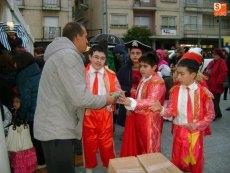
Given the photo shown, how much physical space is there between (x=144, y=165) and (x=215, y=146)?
3.75 meters

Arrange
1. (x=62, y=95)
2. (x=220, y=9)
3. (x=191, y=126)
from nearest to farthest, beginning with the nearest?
(x=62, y=95), (x=191, y=126), (x=220, y=9)

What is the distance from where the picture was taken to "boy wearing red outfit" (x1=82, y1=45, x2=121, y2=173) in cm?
431

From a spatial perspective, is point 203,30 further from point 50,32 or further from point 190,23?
point 50,32

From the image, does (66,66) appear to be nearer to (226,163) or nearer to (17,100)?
(17,100)

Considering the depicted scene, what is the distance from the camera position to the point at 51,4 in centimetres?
3522

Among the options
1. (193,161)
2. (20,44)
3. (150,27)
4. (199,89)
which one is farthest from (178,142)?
(150,27)

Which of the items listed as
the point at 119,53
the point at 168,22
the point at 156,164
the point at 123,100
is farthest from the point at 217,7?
the point at 156,164

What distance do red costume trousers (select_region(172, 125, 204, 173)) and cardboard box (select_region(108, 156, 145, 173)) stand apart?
108cm

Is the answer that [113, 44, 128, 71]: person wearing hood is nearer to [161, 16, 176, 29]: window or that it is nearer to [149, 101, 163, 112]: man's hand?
[149, 101, 163, 112]: man's hand

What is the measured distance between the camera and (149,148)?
159 inches

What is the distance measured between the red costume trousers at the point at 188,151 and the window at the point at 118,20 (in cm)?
3412

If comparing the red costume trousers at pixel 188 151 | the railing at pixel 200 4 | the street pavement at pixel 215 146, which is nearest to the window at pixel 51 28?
the railing at pixel 200 4

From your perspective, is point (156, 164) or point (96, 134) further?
point (96, 134)

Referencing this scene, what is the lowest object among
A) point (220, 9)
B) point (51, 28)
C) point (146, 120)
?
point (146, 120)
